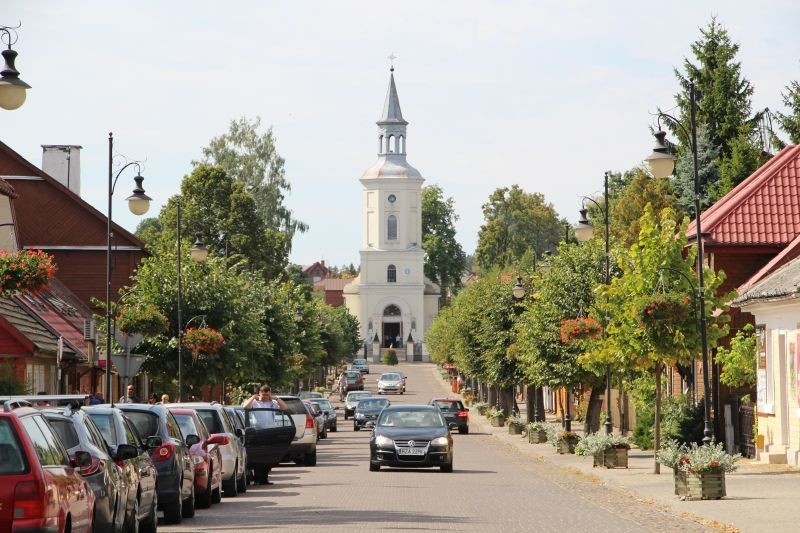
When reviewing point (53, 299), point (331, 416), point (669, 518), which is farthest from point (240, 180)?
point (669, 518)

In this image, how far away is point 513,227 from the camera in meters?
150

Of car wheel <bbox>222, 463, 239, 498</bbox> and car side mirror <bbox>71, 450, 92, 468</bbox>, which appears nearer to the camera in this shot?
car side mirror <bbox>71, 450, 92, 468</bbox>

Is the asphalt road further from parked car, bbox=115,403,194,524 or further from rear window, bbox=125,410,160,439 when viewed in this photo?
rear window, bbox=125,410,160,439

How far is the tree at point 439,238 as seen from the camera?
167375mm

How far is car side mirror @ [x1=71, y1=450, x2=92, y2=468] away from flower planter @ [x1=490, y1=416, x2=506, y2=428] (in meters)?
53.6

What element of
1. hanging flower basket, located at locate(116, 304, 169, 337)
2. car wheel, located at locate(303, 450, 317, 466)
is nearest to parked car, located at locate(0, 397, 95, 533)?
car wheel, located at locate(303, 450, 317, 466)

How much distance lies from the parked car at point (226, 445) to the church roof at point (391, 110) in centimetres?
13400

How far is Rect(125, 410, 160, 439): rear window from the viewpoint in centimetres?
2039

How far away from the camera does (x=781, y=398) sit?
33.7 metres

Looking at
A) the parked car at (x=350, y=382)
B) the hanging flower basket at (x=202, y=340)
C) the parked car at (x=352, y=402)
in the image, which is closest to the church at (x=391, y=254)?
the parked car at (x=350, y=382)

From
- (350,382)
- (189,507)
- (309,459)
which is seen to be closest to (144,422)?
(189,507)

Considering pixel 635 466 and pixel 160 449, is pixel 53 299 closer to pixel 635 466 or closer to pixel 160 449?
pixel 635 466

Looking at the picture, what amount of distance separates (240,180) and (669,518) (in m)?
78.1

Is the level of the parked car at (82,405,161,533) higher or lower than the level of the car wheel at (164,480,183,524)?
higher
